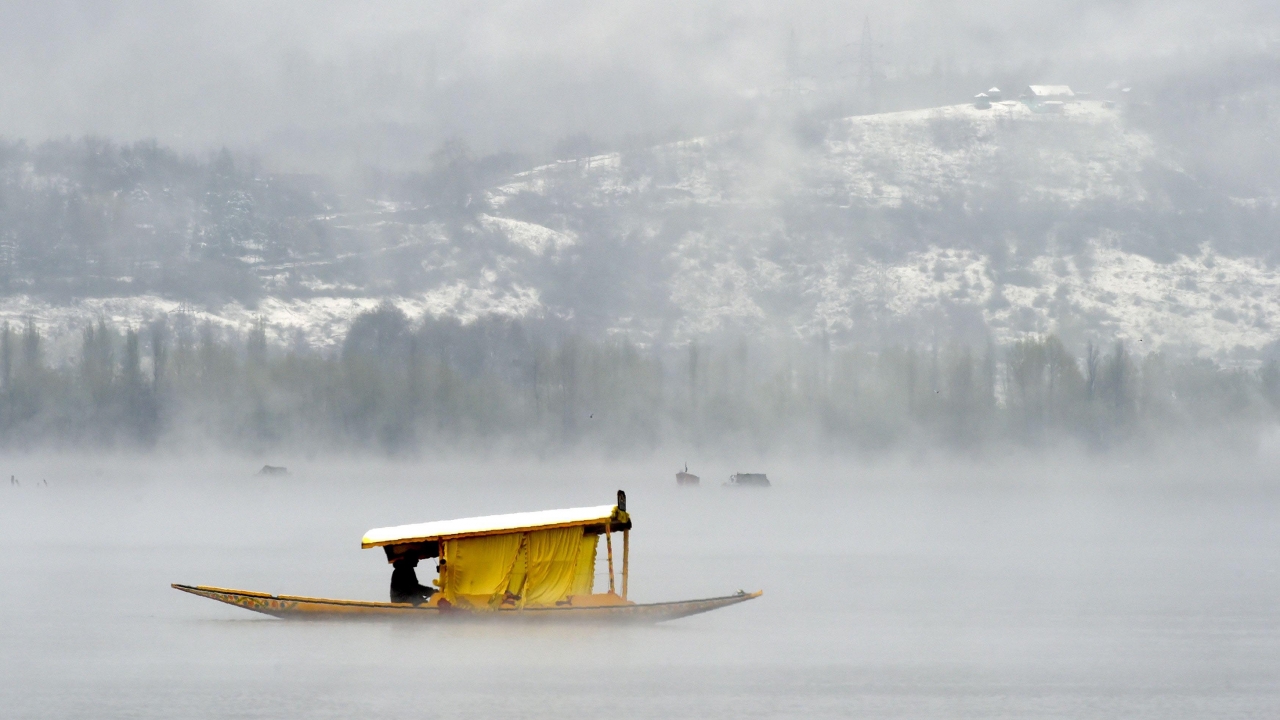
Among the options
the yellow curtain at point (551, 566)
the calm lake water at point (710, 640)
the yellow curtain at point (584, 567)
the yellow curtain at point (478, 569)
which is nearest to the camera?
the calm lake water at point (710, 640)

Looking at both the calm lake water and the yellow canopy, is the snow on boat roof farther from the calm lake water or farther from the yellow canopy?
the calm lake water

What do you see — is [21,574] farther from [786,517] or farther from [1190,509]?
[1190,509]

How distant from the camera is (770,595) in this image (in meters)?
84.5

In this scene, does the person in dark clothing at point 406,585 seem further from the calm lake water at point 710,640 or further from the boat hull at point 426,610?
the calm lake water at point 710,640

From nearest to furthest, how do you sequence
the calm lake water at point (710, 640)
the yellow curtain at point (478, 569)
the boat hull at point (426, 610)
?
1. the calm lake water at point (710, 640)
2. the yellow curtain at point (478, 569)
3. the boat hull at point (426, 610)


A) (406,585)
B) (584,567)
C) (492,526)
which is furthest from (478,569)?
(584,567)

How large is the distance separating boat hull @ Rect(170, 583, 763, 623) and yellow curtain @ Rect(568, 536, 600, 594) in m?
0.98

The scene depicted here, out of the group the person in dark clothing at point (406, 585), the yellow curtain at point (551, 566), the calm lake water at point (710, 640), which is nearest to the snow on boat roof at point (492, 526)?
the yellow curtain at point (551, 566)

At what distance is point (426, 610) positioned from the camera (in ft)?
202

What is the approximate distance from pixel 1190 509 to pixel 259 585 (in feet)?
450

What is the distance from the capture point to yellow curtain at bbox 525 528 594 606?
61281mm

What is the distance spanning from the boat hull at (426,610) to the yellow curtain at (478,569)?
24.3 inches

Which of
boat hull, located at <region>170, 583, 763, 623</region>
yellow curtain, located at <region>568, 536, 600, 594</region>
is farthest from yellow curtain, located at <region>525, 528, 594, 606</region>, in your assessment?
boat hull, located at <region>170, 583, 763, 623</region>

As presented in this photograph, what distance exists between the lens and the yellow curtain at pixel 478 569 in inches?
2418
